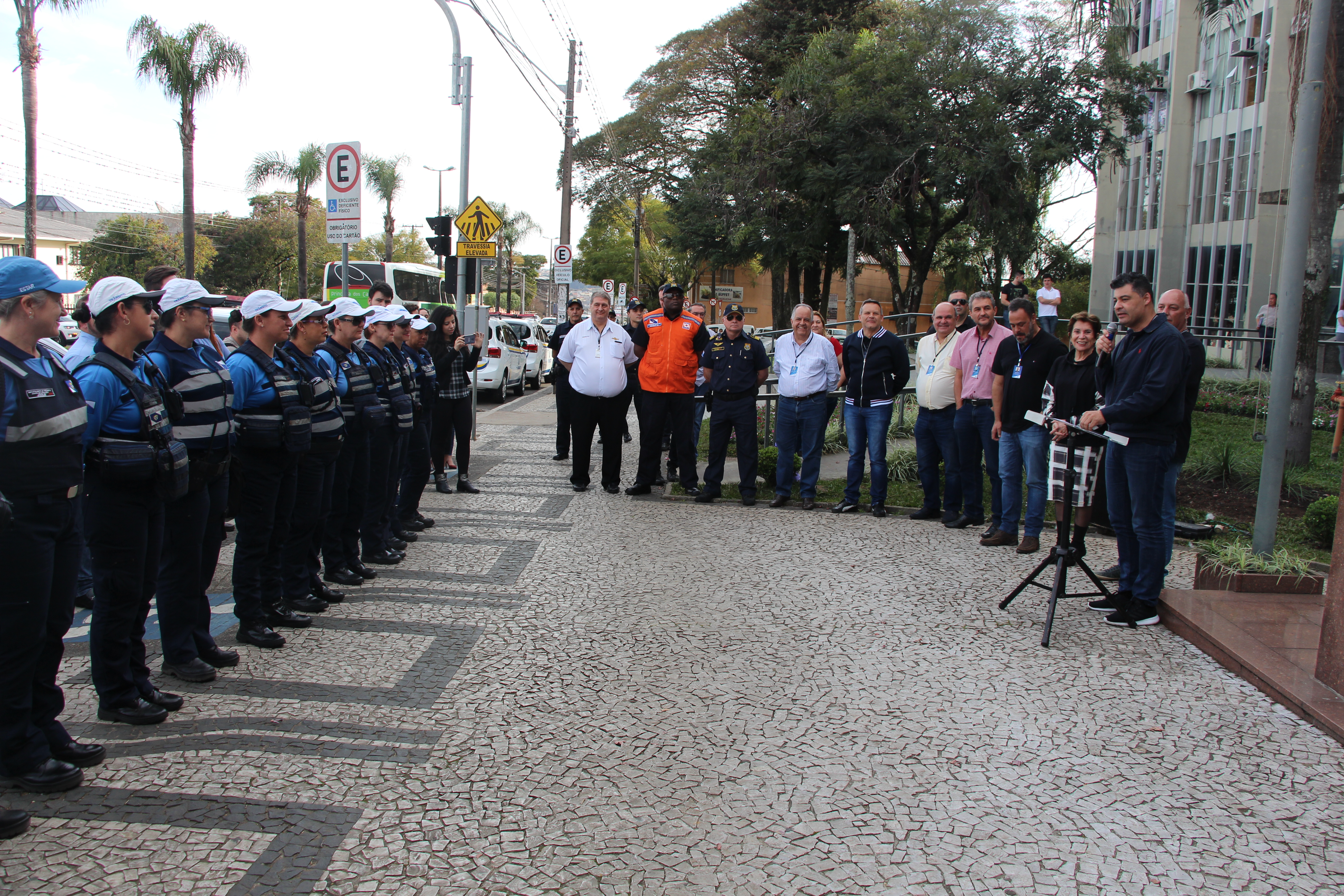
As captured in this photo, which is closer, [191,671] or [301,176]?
[191,671]

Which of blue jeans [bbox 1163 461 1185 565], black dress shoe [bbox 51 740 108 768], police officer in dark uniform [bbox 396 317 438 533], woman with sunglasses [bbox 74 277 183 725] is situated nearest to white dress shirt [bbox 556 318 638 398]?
police officer in dark uniform [bbox 396 317 438 533]

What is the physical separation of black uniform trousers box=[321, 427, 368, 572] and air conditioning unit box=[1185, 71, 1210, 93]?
35.9 m

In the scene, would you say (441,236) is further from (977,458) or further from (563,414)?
(977,458)

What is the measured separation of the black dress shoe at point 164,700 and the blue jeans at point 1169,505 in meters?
5.62

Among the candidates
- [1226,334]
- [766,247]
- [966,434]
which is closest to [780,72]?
[766,247]

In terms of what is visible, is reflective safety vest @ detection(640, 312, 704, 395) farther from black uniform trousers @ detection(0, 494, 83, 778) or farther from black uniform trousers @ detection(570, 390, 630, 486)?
black uniform trousers @ detection(0, 494, 83, 778)

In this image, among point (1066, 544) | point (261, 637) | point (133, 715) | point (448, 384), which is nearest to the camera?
point (133, 715)

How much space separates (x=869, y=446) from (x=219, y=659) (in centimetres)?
636

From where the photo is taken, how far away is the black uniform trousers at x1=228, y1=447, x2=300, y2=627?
209 inches

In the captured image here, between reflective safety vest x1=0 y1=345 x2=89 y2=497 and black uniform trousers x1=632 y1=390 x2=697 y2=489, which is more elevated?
reflective safety vest x1=0 y1=345 x2=89 y2=497

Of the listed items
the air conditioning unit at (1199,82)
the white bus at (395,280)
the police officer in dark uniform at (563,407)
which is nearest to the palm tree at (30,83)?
the white bus at (395,280)

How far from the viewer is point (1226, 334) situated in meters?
15.4

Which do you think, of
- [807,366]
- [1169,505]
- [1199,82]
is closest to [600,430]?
[807,366]

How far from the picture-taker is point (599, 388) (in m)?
10.4
